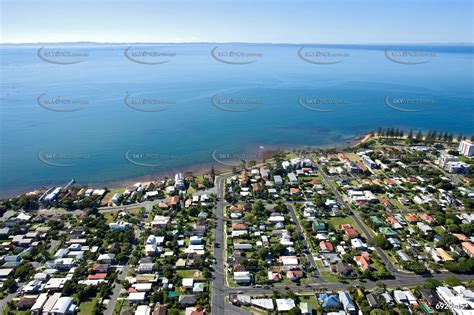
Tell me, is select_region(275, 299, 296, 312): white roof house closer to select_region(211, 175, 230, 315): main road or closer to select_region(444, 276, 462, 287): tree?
select_region(211, 175, 230, 315): main road

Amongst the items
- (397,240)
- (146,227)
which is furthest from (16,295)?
(397,240)

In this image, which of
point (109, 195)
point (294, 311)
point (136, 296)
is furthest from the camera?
point (109, 195)

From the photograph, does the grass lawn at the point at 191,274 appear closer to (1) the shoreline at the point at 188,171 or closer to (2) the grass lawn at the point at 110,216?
(2) the grass lawn at the point at 110,216

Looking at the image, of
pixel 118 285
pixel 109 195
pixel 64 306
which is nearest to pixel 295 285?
pixel 118 285

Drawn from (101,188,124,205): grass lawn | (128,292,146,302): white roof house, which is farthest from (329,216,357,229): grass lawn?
(101,188,124,205): grass lawn

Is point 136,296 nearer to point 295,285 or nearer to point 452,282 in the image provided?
point 295,285

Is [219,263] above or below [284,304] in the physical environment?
above
